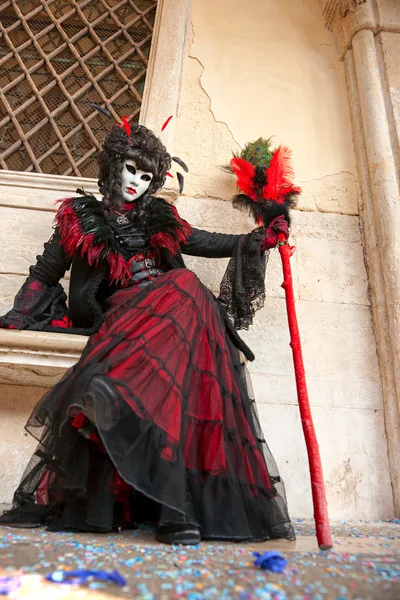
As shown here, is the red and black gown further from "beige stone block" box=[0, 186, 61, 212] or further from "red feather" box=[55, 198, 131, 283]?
"beige stone block" box=[0, 186, 61, 212]

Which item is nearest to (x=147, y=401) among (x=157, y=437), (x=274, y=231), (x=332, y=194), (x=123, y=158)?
(x=157, y=437)

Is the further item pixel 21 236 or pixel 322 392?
pixel 21 236

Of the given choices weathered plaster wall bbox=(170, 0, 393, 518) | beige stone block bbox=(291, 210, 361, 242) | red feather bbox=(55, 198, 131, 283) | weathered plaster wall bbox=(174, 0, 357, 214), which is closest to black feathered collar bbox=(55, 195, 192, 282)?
red feather bbox=(55, 198, 131, 283)

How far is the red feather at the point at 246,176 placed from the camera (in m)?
2.59

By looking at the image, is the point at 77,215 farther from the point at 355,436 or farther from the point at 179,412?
the point at 355,436

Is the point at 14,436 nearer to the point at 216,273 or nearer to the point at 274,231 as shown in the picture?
the point at 216,273

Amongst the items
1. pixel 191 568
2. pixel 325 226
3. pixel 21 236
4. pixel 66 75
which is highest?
pixel 66 75

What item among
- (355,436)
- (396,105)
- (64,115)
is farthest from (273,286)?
(64,115)

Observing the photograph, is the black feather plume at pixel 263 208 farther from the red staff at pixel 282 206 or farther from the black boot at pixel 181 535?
the black boot at pixel 181 535

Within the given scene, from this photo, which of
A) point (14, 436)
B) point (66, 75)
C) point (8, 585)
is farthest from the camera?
point (66, 75)

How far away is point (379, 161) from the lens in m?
2.73

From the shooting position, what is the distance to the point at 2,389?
2125 mm

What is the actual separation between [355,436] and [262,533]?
1.15 meters

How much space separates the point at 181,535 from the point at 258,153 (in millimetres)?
2186
